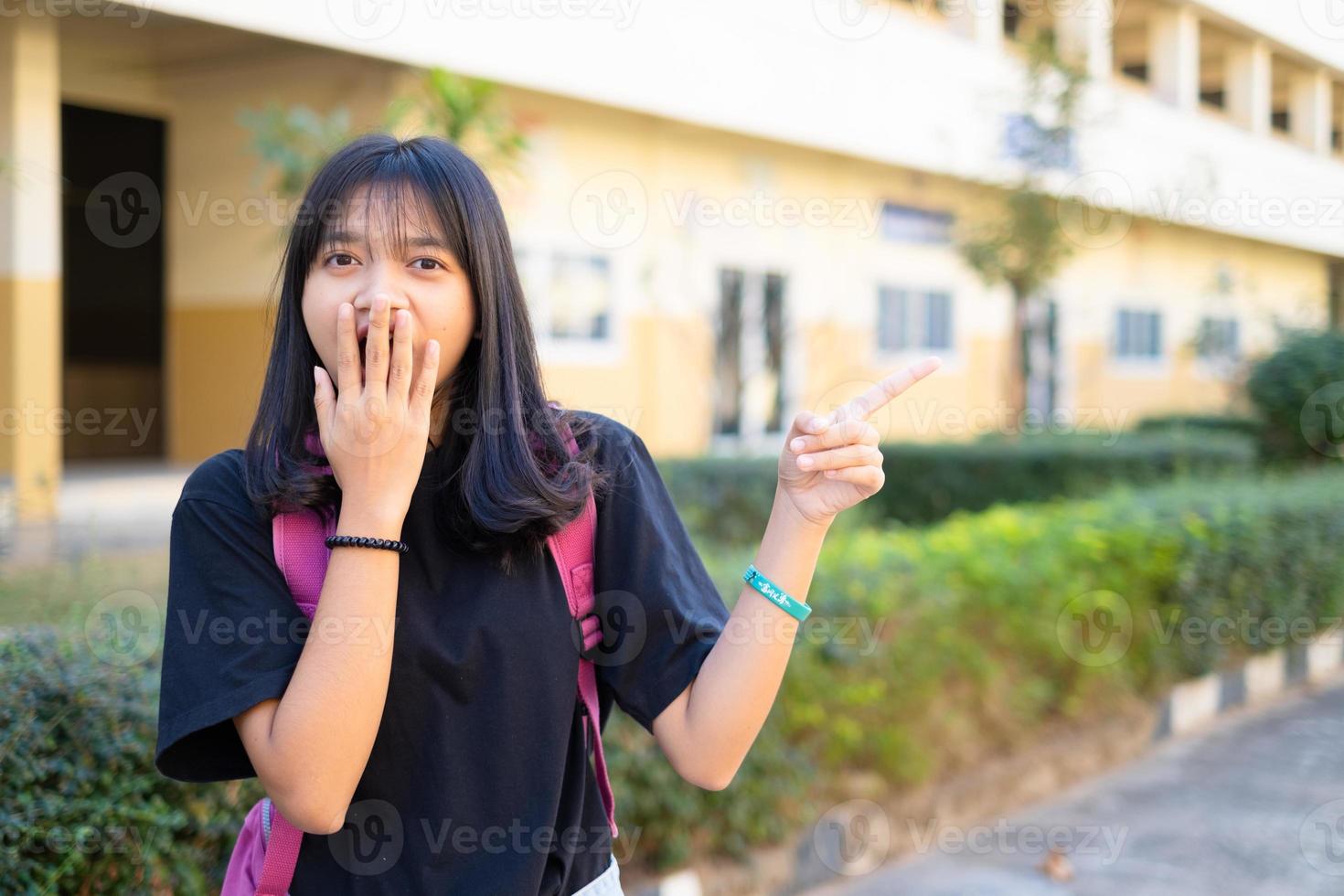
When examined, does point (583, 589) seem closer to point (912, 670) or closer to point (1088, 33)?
point (912, 670)

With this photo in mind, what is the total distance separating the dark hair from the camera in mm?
1464

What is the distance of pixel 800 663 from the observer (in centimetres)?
405

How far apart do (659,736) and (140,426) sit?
1493 centimetres

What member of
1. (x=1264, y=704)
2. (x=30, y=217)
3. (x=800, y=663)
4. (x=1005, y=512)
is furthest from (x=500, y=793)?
(x=30, y=217)

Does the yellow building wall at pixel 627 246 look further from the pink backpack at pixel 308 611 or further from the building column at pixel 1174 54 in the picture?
the pink backpack at pixel 308 611

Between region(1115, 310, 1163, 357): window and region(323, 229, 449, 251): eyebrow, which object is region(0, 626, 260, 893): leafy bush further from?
region(1115, 310, 1163, 357): window

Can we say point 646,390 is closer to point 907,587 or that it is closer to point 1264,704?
point 1264,704

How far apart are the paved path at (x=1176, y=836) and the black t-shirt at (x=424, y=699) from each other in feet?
9.46

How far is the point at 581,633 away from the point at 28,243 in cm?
863

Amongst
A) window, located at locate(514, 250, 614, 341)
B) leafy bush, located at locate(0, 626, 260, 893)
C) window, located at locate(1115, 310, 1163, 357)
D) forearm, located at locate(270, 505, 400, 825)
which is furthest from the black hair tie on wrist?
window, located at locate(1115, 310, 1163, 357)

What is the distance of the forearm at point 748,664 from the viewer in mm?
1561

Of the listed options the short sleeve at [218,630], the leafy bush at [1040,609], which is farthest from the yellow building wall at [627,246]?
the short sleeve at [218,630]

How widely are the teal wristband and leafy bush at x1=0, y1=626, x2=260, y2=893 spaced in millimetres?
1363

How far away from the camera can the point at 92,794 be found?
2.26 metres
